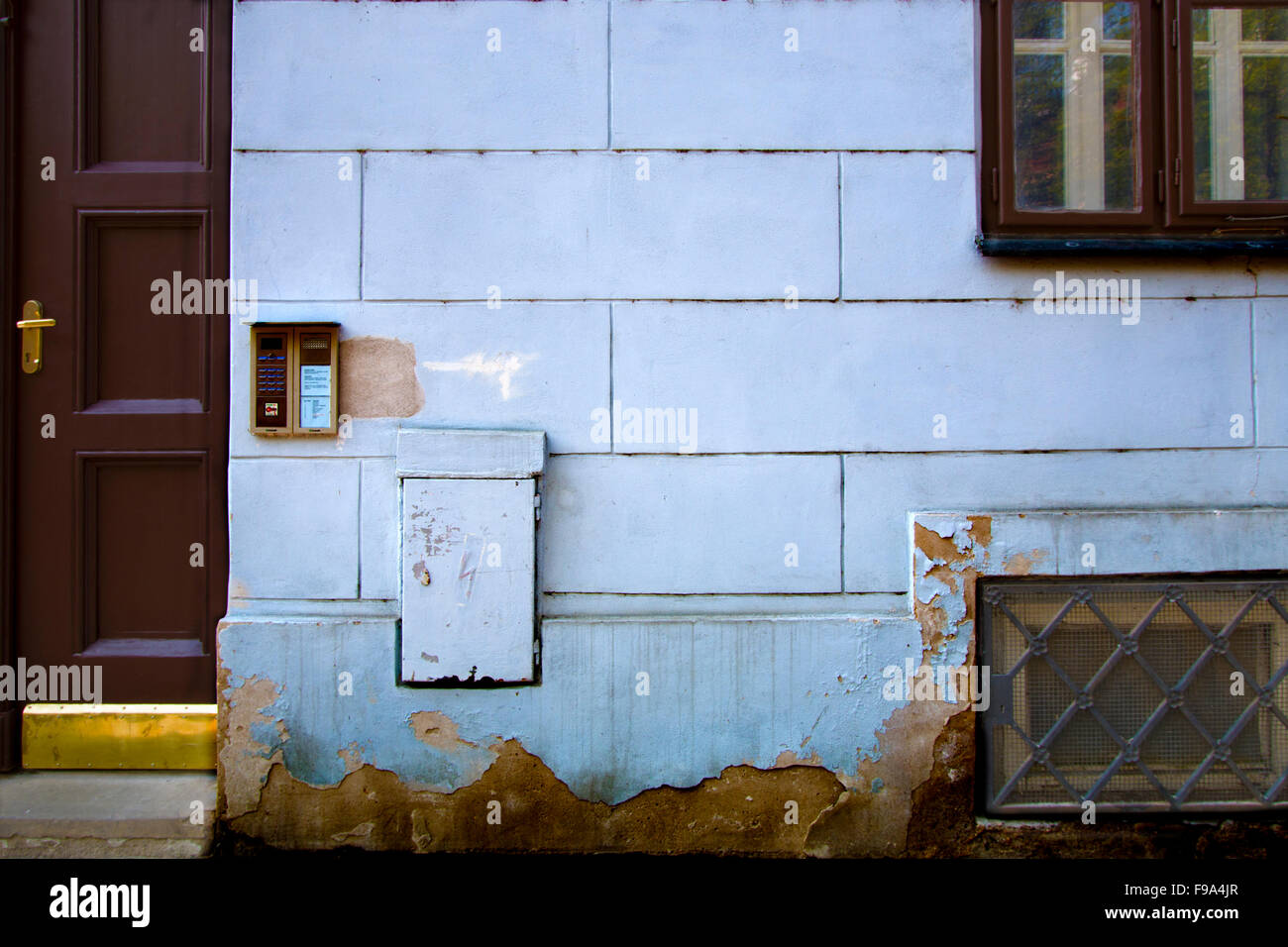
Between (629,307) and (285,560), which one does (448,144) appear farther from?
(285,560)

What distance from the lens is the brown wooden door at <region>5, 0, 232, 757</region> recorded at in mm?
3168

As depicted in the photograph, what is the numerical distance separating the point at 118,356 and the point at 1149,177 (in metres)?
4.17

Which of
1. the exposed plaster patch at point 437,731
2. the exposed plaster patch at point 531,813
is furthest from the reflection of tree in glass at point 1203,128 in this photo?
the exposed plaster patch at point 437,731

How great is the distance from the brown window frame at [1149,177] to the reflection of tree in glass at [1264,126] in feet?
0.47

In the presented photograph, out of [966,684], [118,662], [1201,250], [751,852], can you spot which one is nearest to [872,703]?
[966,684]

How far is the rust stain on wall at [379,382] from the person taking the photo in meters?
2.96

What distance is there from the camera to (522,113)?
9.75 feet

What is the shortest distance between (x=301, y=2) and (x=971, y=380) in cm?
293

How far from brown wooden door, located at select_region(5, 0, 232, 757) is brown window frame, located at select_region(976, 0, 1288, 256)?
9.95ft

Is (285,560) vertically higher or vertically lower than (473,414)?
lower

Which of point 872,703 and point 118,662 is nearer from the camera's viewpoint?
point 872,703

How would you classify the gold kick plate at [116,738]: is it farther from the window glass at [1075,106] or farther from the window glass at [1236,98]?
the window glass at [1236,98]

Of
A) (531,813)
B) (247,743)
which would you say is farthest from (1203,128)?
(247,743)

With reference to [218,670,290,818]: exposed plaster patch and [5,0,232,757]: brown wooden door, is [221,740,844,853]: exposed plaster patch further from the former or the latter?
[5,0,232,757]: brown wooden door
